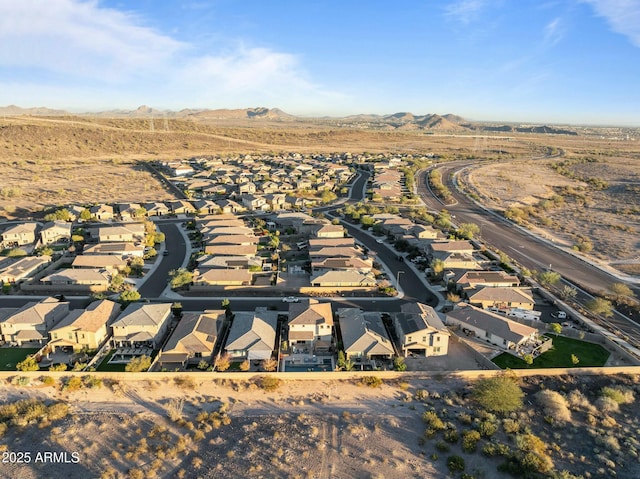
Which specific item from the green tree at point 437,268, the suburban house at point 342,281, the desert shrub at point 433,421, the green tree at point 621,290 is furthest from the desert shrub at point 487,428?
the green tree at point 621,290

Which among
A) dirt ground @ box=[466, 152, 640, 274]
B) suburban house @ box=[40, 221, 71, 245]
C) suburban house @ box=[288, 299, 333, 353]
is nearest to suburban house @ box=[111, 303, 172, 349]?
suburban house @ box=[288, 299, 333, 353]

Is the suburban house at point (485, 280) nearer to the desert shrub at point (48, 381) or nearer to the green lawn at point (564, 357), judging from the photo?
the green lawn at point (564, 357)

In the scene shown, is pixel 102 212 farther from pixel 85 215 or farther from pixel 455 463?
pixel 455 463

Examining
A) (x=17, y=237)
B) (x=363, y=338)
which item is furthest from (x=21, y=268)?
(x=363, y=338)

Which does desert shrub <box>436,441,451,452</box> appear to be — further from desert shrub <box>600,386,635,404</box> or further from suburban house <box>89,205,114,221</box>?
suburban house <box>89,205,114,221</box>

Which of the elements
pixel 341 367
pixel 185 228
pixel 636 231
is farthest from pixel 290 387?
pixel 636 231
